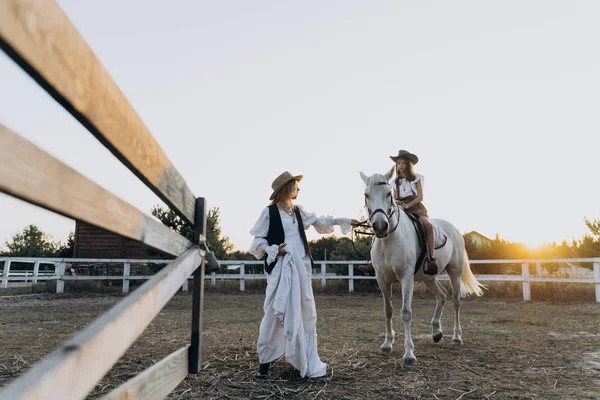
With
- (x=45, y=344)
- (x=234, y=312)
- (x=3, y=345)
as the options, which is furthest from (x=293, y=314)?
(x=234, y=312)

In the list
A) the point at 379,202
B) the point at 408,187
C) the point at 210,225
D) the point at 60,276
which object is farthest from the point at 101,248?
the point at 379,202

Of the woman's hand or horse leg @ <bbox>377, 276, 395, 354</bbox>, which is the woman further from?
horse leg @ <bbox>377, 276, 395, 354</bbox>

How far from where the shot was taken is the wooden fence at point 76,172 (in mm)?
868

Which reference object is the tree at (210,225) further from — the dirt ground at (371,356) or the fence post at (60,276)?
the dirt ground at (371,356)

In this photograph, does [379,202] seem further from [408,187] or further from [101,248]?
[101,248]

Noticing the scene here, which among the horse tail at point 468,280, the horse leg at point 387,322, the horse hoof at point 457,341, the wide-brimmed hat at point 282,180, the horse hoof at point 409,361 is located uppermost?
the wide-brimmed hat at point 282,180

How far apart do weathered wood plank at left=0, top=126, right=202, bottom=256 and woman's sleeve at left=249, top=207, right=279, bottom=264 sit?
308cm

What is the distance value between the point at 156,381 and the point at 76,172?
4.39ft

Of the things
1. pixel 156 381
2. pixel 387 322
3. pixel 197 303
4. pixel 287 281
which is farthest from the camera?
pixel 387 322

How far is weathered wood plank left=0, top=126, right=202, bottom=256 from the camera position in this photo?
2.82ft

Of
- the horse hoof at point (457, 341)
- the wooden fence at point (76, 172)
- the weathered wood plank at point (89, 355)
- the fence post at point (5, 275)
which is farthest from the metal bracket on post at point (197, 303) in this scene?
the fence post at point (5, 275)

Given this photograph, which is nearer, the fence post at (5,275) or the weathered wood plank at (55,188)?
the weathered wood plank at (55,188)

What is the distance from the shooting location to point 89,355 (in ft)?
3.67

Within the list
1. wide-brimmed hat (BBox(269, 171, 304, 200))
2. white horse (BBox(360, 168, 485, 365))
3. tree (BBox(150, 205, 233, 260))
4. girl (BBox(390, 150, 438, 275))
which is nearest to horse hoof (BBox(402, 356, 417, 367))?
white horse (BBox(360, 168, 485, 365))
